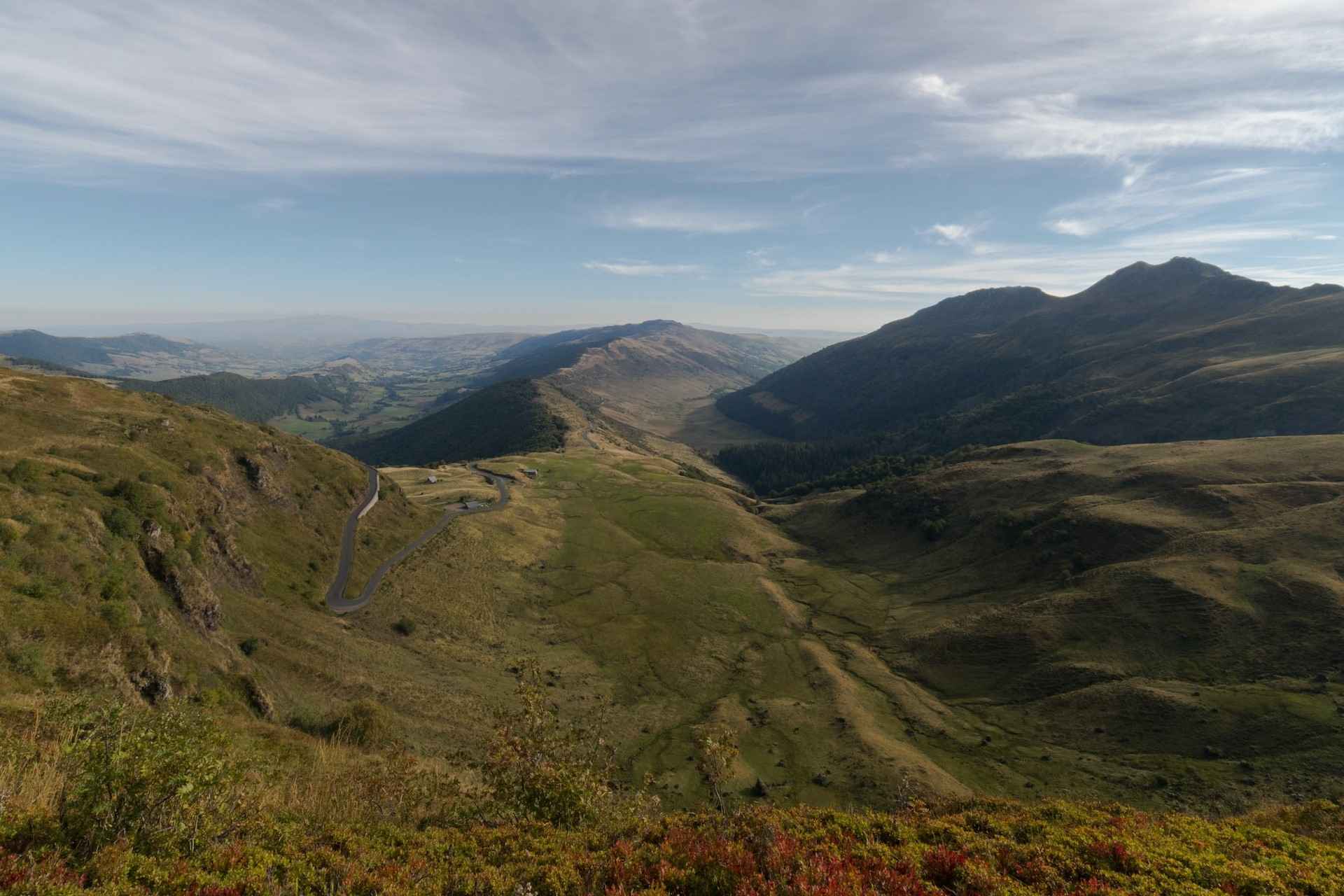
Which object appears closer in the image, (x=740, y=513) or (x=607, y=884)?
(x=607, y=884)

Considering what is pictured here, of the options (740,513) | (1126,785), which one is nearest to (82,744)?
(1126,785)

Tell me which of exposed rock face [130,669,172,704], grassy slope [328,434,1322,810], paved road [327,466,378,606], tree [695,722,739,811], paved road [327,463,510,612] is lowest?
grassy slope [328,434,1322,810]

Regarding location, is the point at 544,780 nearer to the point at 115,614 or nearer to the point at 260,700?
the point at 260,700

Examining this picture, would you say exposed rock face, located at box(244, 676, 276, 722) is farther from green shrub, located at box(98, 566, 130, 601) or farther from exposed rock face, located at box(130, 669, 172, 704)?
green shrub, located at box(98, 566, 130, 601)

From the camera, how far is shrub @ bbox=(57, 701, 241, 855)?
13.5 m

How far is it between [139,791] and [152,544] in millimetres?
56279

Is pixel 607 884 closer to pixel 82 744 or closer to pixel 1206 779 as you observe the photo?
pixel 82 744

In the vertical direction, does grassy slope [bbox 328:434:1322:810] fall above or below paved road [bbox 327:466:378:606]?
below

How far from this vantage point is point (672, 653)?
3752 inches

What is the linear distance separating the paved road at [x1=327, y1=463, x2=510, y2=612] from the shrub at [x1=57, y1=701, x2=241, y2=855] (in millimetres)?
72060

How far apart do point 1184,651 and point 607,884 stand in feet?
316

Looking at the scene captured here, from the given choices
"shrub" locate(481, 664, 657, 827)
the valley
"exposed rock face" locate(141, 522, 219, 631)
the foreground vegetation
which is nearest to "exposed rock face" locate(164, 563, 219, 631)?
"exposed rock face" locate(141, 522, 219, 631)

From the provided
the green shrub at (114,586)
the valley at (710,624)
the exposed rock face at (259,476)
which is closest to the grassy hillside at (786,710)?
the valley at (710,624)

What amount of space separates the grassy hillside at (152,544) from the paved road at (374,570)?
5.77 ft
